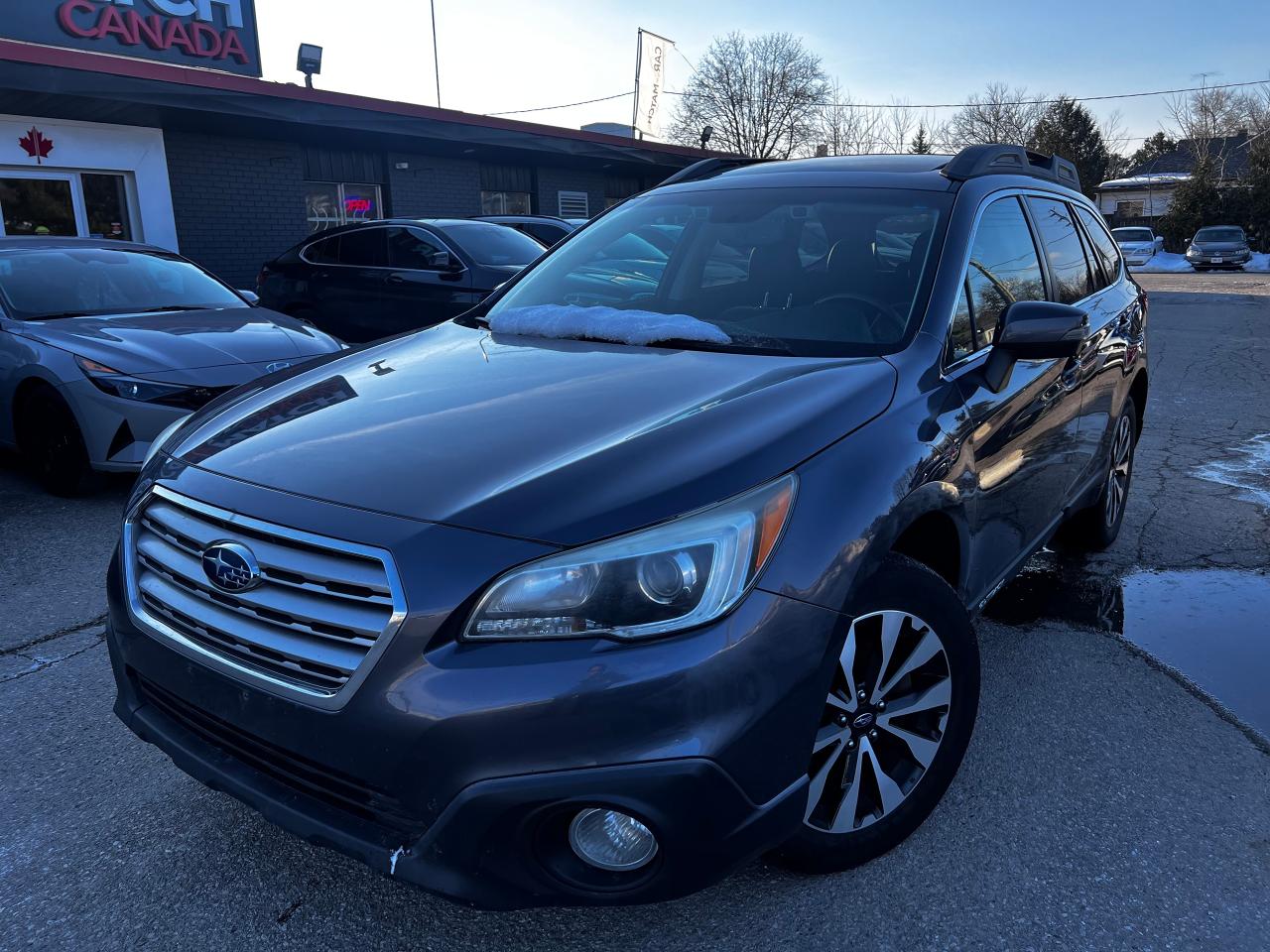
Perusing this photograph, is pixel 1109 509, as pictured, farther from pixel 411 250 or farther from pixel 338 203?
pixel 338 203

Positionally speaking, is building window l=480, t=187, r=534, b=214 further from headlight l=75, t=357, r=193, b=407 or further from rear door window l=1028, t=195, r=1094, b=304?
rear door window l=1028, t=195, r=1094, b=304

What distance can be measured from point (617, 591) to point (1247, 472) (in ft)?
19.4

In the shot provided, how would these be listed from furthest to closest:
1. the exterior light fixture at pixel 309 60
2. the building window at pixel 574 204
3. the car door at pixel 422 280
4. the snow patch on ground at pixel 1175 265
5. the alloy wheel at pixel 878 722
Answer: the snow patch on ground at pixel 1175 265
the building window at pixel 574 204
the exterior light fixture at pixel 309 60
the car door at pixel 422 280
the alloy wheel at pixel 878 722

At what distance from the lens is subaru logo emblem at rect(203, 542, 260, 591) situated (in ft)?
6.17

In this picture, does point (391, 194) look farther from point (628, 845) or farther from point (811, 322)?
point (628, 845)

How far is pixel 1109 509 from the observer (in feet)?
14.9

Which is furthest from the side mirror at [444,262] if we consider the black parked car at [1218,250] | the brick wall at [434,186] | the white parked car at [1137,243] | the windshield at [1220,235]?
the windshield at [1220,235]

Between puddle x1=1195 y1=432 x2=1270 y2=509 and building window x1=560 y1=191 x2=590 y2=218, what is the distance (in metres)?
15.4

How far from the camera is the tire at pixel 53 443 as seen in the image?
5.33 meters

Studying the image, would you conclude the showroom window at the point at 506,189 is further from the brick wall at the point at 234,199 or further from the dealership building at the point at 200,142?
the brick wall at the point at 234,199

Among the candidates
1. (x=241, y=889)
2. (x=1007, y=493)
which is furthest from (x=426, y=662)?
(x=1007, y=493)

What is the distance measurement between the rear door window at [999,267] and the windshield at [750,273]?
197mm

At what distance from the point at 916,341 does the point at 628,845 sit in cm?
152

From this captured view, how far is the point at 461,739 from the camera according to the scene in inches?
65.9
